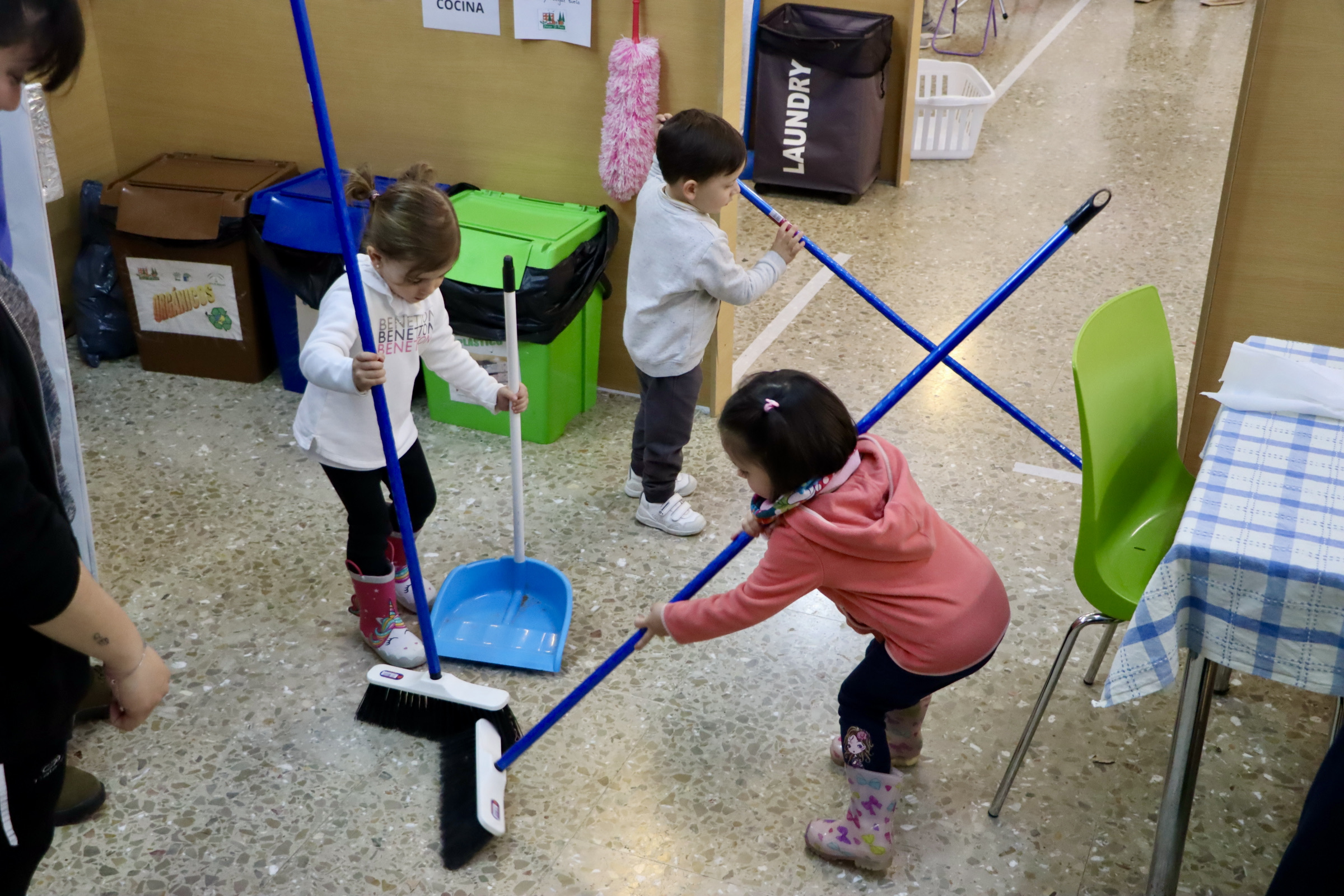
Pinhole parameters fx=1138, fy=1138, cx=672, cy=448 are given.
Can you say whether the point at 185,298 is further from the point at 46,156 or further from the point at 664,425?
the point at 664,425

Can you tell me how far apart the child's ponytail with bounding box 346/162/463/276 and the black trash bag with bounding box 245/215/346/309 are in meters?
1.08

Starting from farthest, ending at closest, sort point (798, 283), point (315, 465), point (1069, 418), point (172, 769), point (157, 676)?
point (798, 283)
point (1069, 418)
point (315, 465)
point (172, 769)
point (157, 676)

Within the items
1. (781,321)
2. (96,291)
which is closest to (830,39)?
(781,321)

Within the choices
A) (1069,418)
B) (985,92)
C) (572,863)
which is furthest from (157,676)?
(985,92)

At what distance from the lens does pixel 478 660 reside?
85.3 inches

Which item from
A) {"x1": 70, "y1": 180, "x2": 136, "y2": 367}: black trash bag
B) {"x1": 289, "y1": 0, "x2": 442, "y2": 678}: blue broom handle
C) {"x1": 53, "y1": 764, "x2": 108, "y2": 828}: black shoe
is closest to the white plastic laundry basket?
{"x1": 70, "y1": 180, "x2": 136, "y2": 367}: black trash bag

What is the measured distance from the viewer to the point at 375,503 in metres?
2.06

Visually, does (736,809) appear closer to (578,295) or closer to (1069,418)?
(578,295)

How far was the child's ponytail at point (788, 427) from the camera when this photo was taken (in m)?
1.46

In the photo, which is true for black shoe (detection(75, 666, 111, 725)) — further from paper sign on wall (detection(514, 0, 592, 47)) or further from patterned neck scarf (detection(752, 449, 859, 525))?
paper sign on wall (detection(514, 0, 592, 47))

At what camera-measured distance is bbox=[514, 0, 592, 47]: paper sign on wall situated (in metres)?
2.78

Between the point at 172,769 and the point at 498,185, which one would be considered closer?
the point at 172,769

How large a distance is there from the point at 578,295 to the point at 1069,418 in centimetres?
135

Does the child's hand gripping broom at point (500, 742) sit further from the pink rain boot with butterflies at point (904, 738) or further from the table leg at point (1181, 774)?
the table leg at point (1181, 774)
